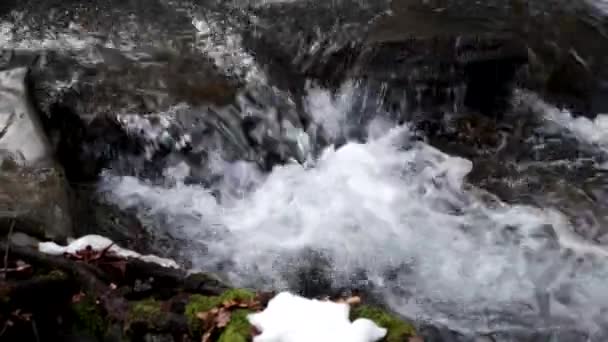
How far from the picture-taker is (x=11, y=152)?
5277mm

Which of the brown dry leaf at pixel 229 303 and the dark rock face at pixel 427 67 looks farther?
the dark rock face at pixel 427 67

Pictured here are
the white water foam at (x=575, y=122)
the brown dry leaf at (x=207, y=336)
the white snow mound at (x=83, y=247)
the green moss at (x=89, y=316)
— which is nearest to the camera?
the brown dry leaf at (x=207, y=336)

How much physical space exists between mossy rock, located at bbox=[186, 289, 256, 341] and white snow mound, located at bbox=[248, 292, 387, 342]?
0.18m

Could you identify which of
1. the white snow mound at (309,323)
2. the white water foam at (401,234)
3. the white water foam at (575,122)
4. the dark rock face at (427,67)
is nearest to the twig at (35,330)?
the white snow mound at (309,323)

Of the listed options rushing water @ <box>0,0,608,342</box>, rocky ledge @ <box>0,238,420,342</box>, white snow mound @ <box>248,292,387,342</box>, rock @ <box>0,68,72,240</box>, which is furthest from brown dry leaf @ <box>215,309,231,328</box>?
rushing water @ <box>0,0,608,342</box>

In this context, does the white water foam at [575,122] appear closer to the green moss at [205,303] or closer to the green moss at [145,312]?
the green moss at [205,303]

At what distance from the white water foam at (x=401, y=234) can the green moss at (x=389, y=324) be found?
211 cm

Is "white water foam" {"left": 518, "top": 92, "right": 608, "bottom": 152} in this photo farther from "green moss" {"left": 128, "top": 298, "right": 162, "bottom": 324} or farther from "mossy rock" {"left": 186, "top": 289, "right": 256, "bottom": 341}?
"green moss" {"left": 128, "top": 298, "right": 162, "bottom": 324}

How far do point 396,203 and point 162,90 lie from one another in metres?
2.48

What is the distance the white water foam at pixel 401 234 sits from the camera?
194 inches

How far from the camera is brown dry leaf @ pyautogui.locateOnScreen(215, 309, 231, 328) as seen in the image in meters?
2.77

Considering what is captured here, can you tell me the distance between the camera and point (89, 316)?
3.08 meters

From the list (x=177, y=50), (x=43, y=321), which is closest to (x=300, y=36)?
(x=177, y=50)

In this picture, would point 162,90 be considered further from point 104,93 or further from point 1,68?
point 1,68
